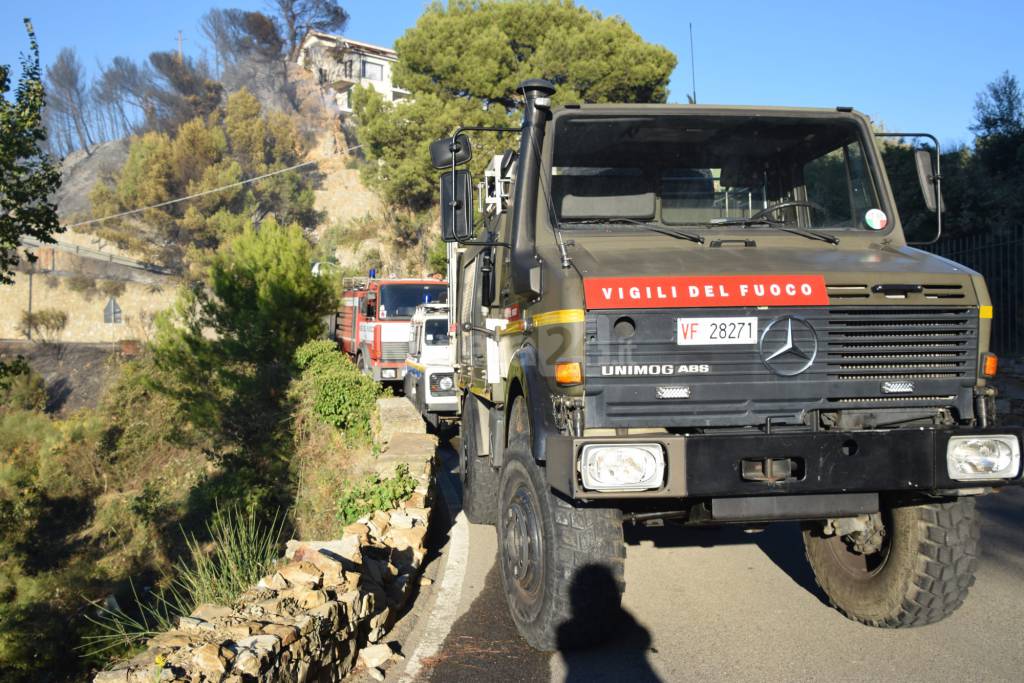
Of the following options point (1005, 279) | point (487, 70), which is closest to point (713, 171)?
point (1005, 279)

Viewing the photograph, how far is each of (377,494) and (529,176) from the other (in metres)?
3.69

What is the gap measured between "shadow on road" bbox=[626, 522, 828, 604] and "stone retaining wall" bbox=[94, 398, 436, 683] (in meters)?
2.02

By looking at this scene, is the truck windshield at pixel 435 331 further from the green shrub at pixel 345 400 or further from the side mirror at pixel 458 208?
the side mirror at pixel 458 208

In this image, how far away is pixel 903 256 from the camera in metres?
5.00

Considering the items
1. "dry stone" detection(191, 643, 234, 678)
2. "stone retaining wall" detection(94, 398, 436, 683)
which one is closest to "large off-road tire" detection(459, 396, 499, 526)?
"stone retaining wall" detection(94, 398, 436, 683)

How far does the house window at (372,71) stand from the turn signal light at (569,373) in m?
81.2


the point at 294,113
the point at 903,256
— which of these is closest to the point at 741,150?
the point at 903,256

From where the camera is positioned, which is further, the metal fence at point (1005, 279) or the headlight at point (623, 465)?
the metal fence at point (1005, 279)

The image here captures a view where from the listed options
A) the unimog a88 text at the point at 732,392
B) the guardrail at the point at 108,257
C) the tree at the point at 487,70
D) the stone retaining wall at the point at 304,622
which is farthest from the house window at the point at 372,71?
the unimog a88 text at the point at 732,392

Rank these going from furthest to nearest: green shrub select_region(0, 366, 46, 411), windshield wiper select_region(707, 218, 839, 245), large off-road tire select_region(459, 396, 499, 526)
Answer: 1. green shrub select_region(0, 366, 46, 411)
2. large off-road tire select_region(459, 396, 499, 526)
3. windshield wiper select_region(707, 218, 839, 245)

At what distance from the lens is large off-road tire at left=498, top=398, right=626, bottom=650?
179 inches

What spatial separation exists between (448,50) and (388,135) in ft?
12.3

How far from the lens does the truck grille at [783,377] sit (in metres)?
4.39

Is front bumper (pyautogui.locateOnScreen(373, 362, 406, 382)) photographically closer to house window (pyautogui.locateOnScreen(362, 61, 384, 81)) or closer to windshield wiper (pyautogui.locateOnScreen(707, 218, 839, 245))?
windshield wiper (pyautogui.locateOnScreen(707, 218, 839, 245))
